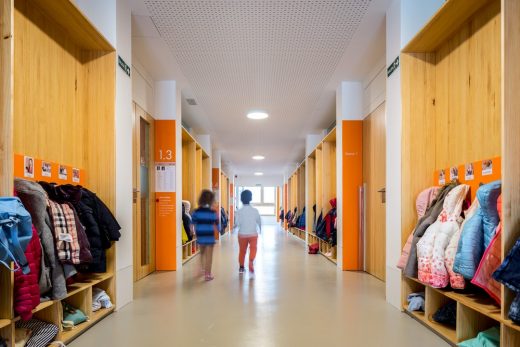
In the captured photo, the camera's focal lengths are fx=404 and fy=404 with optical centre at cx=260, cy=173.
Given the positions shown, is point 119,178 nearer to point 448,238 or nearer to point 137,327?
point 137,327

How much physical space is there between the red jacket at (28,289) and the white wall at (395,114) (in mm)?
3136

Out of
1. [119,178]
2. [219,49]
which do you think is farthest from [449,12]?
[119,178]

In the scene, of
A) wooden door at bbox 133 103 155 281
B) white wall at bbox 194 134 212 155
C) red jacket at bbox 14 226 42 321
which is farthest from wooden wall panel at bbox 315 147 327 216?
red jacket at bbox 14 226 42 321

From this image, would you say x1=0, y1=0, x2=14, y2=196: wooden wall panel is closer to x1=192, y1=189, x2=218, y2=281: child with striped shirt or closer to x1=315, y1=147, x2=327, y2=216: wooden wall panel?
x1=192, y1=189, x2=218, y2=281: child with striped shirt

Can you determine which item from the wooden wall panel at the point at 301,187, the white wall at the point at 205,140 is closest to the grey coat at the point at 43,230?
the white wall at the point at 205,140

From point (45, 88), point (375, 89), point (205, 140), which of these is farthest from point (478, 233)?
point (205, 140)

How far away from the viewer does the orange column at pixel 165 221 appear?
6.55m

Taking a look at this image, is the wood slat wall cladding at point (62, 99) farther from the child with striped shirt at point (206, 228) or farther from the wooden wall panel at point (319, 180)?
the wooden wall panel at point (319, 180)

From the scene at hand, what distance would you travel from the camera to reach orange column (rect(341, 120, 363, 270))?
6754 mm

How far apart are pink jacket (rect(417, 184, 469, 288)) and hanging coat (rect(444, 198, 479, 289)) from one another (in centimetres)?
5

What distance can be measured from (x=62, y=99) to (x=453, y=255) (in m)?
3.51

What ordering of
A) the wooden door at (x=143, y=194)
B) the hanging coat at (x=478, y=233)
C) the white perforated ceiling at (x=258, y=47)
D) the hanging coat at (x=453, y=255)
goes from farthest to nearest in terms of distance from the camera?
1. the wooden door at (x=143, y=194)
2. the white perforated ceiling at (x=258, y=47)
3. the hanging coat at (x=453, y=255)
4. the hanging coat at (x=478, y=233)

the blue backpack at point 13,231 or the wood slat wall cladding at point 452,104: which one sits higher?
the wood slat wall cladding at point 452,104

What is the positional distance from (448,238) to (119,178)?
3.04m
